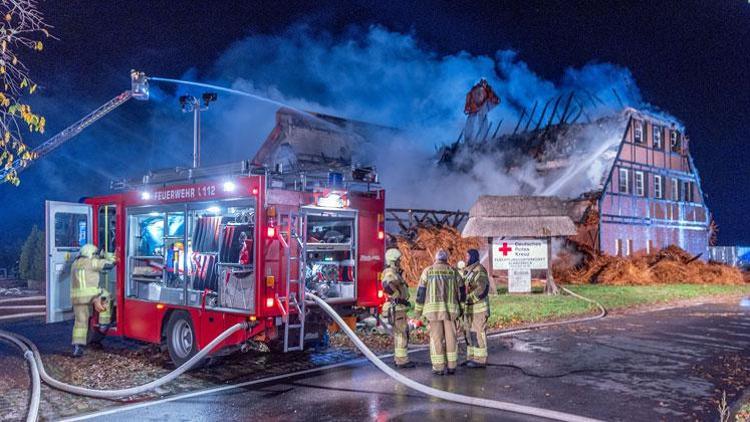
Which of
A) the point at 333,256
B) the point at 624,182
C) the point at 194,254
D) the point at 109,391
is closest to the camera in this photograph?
the point at 109,391

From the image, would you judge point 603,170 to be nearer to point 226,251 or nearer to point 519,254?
point 519,254

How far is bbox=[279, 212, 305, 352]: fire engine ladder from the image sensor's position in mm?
8000

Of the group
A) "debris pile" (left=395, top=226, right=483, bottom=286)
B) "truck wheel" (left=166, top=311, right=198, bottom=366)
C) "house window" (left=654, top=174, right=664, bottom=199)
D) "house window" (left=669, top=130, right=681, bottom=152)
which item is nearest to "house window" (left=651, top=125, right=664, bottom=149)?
"house window" (left=669, top=130, right=681, bottom=152)

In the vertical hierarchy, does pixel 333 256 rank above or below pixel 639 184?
below

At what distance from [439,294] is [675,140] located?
27.5m

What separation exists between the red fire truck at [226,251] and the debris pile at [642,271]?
53.4 feet

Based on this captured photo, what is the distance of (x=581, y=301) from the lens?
16.4 m

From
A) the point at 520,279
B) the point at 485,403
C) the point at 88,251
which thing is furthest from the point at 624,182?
the point at 88,251

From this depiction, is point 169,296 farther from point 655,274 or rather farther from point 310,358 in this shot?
point 655,274

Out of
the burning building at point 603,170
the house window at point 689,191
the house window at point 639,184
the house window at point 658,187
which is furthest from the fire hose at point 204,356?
the house window at point 689,191

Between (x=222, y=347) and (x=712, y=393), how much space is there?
5.98m

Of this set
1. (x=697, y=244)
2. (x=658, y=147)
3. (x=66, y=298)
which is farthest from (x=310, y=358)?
(x=697, y=244)

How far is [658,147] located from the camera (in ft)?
97.9

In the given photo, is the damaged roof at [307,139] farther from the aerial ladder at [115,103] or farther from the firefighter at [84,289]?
the firefighter at [84,289]
